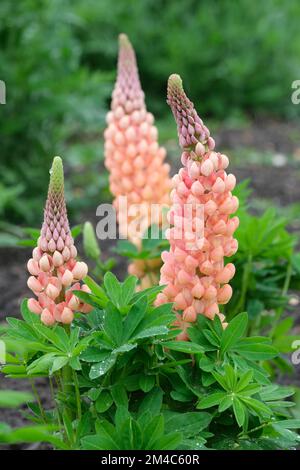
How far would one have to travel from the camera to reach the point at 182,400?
2020 mm

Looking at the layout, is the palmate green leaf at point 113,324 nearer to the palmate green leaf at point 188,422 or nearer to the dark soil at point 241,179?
the palmate green leaf at point 188,422

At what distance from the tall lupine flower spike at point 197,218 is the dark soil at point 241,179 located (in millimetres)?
1014

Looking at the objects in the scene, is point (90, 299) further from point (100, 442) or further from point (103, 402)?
point (100, 442)

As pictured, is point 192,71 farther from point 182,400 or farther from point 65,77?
point 182,400

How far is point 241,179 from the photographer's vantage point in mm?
6422

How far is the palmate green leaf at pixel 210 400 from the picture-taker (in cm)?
192

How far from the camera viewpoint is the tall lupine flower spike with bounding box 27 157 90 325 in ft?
6.54

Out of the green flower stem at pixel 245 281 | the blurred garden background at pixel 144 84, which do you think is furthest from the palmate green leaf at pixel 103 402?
the blurred garden background at pixel 144 84

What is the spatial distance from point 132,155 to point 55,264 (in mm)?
1101

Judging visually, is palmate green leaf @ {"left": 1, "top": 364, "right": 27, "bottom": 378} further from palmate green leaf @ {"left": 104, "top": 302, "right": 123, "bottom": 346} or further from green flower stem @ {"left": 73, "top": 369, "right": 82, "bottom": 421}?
palmate green leaf @ {"left": 104, "top": 302, "right": 123, "bottom": 346}

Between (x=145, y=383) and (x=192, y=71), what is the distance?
694 centimetres

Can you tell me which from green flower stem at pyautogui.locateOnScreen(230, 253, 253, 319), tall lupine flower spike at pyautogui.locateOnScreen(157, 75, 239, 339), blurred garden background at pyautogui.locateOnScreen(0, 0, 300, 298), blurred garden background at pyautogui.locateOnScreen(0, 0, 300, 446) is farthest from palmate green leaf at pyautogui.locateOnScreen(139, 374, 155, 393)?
blurred garden background at pyautogui.locateOnScreen(0, 0, 300, 298)

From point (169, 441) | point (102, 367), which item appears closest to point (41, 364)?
point (102, 367)

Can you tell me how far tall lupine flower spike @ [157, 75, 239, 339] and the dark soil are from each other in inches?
39.9
